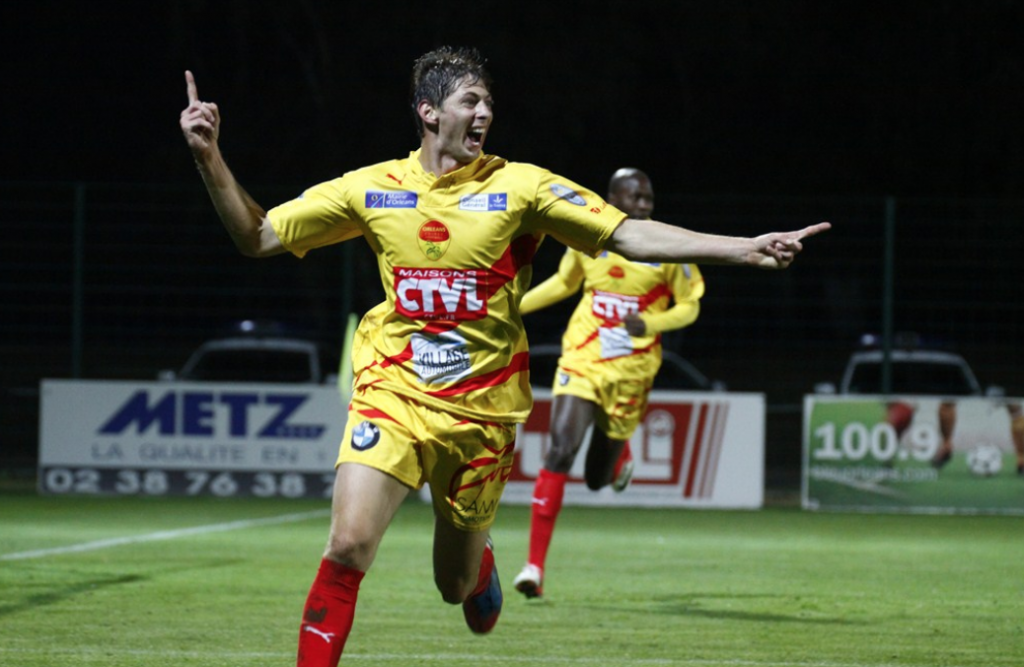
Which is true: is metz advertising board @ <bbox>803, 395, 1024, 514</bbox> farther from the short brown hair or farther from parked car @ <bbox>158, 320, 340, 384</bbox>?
the short brown hair

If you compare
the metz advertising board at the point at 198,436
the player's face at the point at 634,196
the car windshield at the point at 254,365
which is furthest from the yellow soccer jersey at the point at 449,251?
the car windshield at the point at 254,365

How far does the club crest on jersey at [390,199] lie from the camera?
5895 mm

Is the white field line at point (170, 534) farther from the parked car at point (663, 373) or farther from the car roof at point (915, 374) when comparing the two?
the car roof at point (915, 374)

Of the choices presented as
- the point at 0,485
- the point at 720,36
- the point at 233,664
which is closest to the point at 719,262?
the point at 233,664

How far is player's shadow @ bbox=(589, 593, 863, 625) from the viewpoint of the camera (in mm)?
Result: 8867

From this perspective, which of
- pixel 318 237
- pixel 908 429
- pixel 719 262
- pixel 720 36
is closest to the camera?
pixel 719 262

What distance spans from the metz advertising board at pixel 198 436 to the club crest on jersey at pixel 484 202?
10.9 metres

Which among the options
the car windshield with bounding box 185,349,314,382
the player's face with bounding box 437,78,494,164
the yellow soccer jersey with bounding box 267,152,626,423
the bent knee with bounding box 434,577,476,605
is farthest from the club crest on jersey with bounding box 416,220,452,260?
the car windshield with bounding box 185,349,314,382

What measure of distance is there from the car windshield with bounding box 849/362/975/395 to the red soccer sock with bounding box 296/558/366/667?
13.3 metres

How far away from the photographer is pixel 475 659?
24.5 ft

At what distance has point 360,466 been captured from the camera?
5.69m

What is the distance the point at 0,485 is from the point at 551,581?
31.7 feet

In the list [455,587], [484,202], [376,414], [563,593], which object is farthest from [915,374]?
[376,414]

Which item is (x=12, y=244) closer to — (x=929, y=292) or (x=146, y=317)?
(x=146, y=317)
